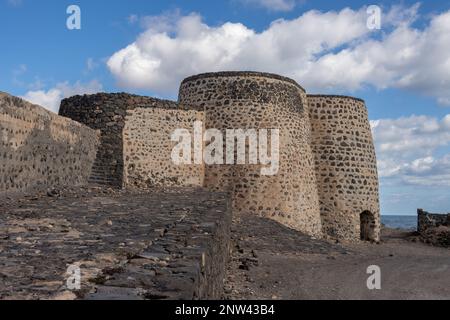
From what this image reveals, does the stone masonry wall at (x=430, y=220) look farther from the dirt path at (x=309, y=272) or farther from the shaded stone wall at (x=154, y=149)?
the shaded stone wall at (x=154, y=149)

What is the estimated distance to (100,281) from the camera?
3.18 metres

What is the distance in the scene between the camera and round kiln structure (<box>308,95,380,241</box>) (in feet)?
59.0

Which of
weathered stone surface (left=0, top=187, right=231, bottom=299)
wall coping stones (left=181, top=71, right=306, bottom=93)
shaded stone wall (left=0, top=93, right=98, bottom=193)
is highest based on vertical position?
wall coping stones (left=181, top=71, right=306, bottom=93)

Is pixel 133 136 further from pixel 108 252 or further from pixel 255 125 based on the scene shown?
pixel 108 252

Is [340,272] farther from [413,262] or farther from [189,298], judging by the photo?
[189,298]

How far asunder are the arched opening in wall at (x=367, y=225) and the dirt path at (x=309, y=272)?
6357 millimetres

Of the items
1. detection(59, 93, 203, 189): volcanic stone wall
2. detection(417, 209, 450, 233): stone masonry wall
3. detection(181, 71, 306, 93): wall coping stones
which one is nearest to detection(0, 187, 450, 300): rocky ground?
detection(59, 93, 203, 189): volcanic stone wall

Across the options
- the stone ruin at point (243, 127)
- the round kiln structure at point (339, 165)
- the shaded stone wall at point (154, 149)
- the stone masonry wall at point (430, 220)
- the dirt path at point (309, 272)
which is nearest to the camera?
the dirt path at point (309, 272)

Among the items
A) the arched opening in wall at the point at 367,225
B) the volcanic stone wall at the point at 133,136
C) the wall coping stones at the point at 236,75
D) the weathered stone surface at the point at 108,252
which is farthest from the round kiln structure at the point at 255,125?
the weathered stone surface at the point at 108,252

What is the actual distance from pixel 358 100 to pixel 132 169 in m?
9.26

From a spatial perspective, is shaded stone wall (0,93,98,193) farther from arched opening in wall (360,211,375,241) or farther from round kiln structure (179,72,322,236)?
arched opening in wall (360,211,375,241)

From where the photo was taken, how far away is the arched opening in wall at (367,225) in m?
19.0

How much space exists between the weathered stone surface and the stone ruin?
5.54m

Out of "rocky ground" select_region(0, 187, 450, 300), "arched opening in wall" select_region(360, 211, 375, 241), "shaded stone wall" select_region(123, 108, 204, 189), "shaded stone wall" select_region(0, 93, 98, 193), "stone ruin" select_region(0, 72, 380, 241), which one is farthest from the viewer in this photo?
"arched opening in wall" select_region(360, 211, 375, 241)
